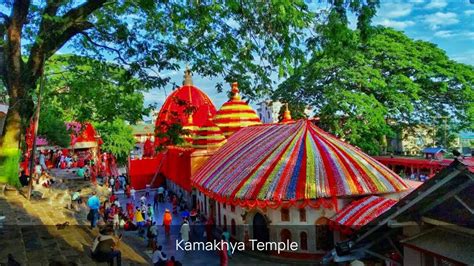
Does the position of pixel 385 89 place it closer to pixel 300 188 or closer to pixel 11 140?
pixel 300 188

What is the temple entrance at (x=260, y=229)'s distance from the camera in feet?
49.6

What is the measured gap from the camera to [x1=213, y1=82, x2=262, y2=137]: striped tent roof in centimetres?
2789

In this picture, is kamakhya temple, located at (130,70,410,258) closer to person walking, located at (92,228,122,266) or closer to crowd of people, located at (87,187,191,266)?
crowd of people, located at (87,187,191,266)

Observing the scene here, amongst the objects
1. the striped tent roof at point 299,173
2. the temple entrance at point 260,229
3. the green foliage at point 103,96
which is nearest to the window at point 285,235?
the temple entrance at point 260,229

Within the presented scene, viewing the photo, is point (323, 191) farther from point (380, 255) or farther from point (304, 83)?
point (304, 83)

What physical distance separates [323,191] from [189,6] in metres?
8.37

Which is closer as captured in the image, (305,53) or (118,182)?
(305,53)

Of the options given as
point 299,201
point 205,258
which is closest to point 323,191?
point 299,201

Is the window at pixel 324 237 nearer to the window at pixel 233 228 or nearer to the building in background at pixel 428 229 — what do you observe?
the window at pixel 233 228

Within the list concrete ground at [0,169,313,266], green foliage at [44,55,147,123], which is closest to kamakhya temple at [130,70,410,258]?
concrete ground at [0,169,313,266]

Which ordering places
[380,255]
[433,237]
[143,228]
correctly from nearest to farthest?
[433,237]
[380,255]
[143,228]

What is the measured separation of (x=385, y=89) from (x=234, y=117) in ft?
32.4

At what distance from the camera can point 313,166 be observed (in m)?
14.5

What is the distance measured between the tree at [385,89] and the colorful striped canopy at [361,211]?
10906 millimetres
